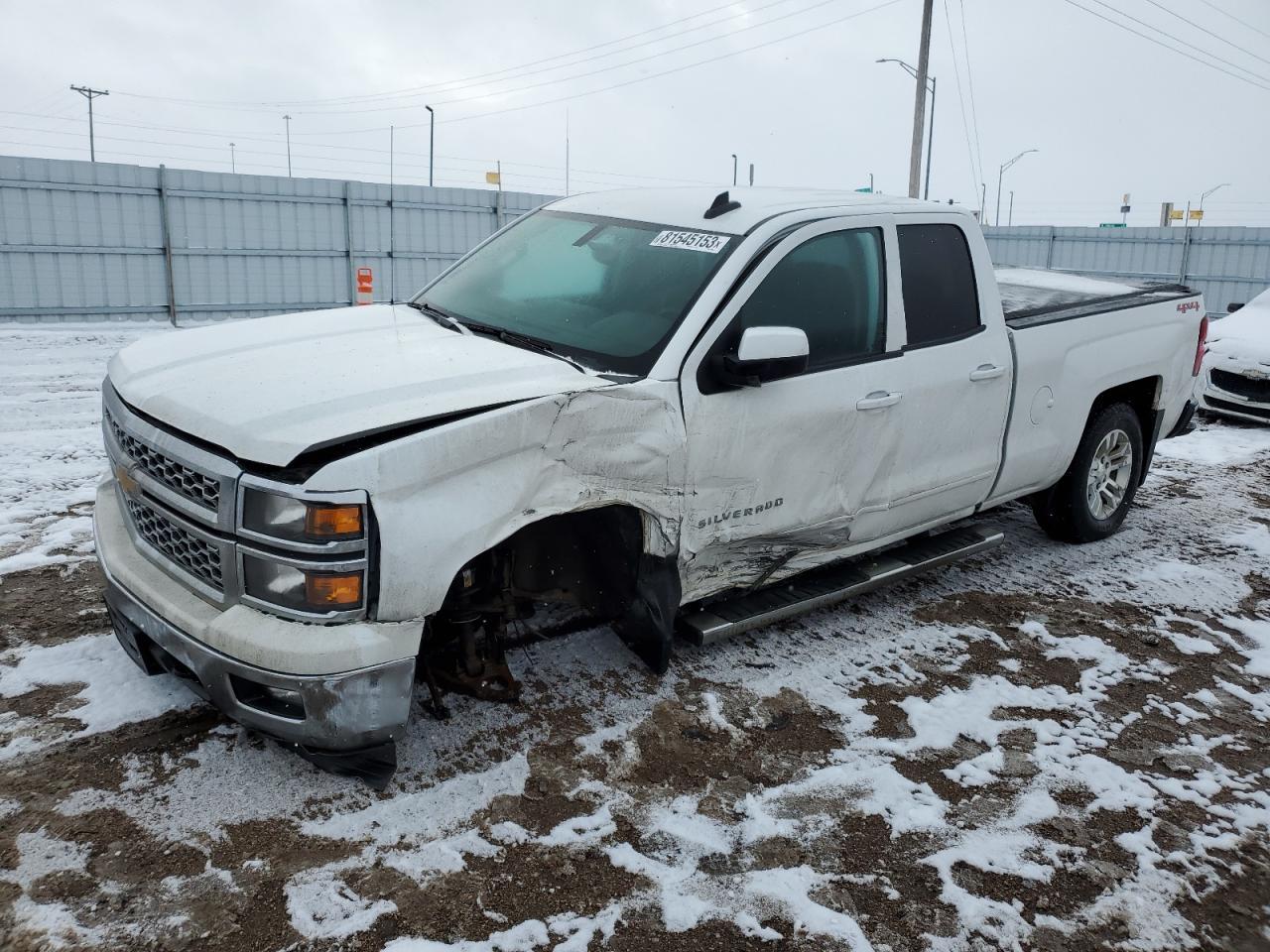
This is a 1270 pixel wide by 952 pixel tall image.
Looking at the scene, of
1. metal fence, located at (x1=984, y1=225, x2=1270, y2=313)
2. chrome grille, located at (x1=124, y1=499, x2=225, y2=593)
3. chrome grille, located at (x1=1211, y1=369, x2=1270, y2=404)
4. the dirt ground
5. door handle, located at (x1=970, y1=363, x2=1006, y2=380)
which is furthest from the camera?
metal fence, located at (x1=984, y1=225, x2=1270, y2=313)

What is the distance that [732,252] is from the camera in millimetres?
3963

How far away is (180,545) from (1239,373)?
32.2ft

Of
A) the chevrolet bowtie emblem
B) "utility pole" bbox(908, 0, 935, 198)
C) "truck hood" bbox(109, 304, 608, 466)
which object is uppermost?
"utility pole" bbox(908, 0, 935, 198)

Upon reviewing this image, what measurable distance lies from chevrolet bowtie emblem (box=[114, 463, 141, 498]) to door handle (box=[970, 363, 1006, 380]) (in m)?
3.53

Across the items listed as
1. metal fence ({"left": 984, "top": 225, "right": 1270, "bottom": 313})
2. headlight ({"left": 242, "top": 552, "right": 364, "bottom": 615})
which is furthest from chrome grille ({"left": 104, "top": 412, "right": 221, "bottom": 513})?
metal fence ({"left": 984, "top": 225, "right": 1270, "bottom": 313})

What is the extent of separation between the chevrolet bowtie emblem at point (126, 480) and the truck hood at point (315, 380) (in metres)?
0.23

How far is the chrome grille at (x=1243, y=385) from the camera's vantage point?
9.66 m

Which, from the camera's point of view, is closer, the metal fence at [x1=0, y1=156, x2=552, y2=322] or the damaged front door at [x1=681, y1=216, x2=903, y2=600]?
the damaged front door at [x1=681, y1=216, x2=903, y2=600]

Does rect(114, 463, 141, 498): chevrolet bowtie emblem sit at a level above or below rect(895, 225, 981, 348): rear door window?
below

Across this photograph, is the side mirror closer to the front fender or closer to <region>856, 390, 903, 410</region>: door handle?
the front fender

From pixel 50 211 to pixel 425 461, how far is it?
14405 mm

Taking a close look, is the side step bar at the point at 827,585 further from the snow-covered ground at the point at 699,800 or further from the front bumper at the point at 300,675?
the front bumper at the point at 300,675

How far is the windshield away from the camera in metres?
3.82

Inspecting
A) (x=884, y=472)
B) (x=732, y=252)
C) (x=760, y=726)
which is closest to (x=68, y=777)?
(x=760, y=726)
